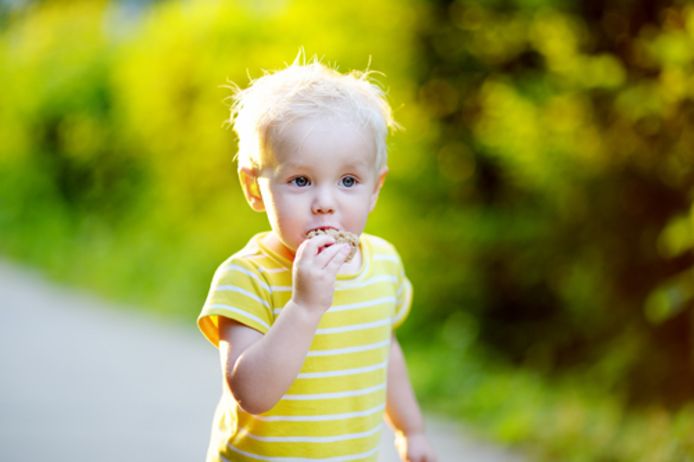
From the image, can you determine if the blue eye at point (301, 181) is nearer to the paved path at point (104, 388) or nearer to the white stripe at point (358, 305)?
the white stripe at point (358, 305)

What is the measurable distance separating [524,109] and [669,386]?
120 centimetres

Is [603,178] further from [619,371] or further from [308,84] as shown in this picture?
[308,84]

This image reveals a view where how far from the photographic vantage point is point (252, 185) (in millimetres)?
2051

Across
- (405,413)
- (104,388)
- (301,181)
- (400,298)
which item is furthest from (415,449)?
(104,388)

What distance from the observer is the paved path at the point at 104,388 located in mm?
3902

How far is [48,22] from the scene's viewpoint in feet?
27.4

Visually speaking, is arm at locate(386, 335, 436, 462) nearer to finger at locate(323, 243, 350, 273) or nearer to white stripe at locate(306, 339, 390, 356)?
white stripe at locate(306, 339, 390, 356)

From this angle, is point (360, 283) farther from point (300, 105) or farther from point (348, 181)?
point (300, 105)

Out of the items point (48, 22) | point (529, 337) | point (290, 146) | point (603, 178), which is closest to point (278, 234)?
point (290, 146)

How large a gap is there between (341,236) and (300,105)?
262 millimetres

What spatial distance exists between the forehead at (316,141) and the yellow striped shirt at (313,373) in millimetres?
213

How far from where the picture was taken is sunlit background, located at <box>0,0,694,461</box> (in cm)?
378

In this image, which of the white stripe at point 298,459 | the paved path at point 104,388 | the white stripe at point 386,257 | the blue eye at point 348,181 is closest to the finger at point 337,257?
the blue eye at point 348,181

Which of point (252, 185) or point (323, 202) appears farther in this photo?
point (252, 185)
